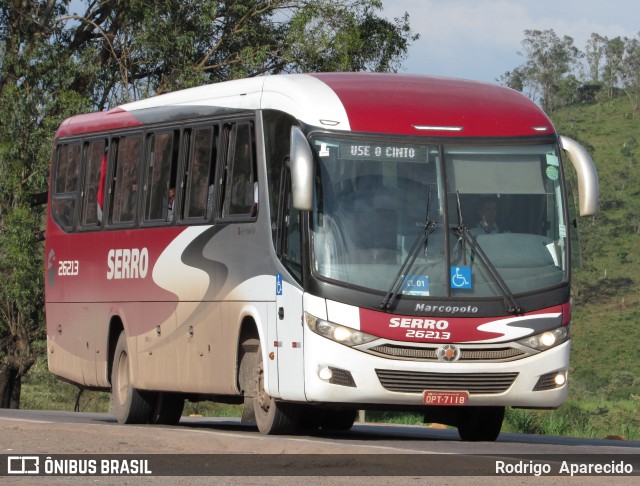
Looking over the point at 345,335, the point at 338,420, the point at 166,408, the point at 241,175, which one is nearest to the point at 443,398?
the point at 345,335

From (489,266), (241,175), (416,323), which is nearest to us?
(416,323)

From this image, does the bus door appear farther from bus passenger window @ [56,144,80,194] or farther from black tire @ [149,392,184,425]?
bus passenger window @ [56,144,80,194]

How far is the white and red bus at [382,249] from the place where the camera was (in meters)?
12.8

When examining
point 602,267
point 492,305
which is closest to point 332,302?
point 492,305

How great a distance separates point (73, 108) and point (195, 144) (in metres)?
14.7

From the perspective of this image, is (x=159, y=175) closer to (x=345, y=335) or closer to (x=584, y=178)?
(x=345, y=335)

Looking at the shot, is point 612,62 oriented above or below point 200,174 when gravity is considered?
above

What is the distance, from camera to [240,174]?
1455cm

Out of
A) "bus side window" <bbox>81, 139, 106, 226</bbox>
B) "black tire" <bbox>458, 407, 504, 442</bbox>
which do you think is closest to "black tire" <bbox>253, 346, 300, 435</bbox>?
"black tire" <bbox>458, 407, 504, 442</bbox>

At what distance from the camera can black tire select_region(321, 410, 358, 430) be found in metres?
16.6

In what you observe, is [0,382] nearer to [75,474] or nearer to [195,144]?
[195,144]

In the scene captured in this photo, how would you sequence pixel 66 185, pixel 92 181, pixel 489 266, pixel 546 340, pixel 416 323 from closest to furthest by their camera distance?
pixel 416 323 → pixel 489 266 → pixel 546 340 → pixel 92 181 → pixel 66 185

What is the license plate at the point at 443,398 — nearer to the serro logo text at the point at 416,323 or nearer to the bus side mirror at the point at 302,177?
the serro logo text at the point at 416,323

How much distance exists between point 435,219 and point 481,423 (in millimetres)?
2698
